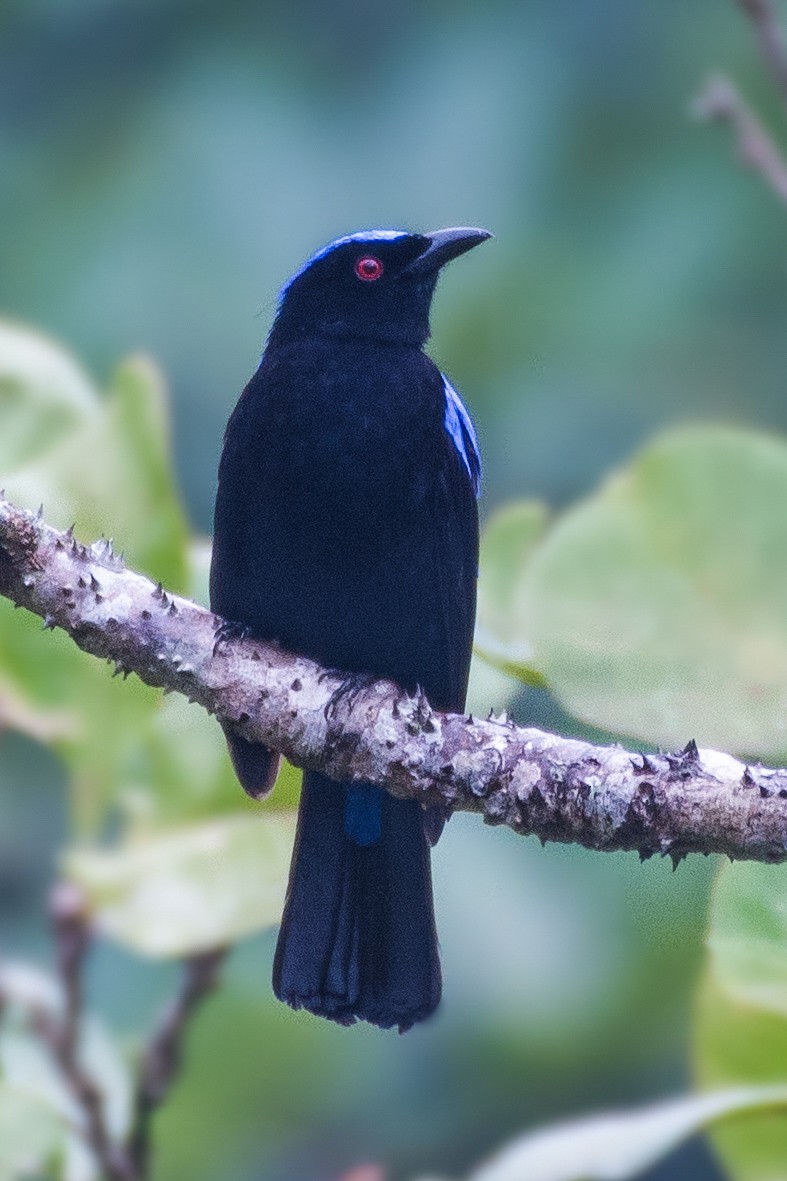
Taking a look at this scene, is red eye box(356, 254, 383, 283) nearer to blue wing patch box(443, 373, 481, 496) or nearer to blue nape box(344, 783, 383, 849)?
blue wing patch box(443, 373, 481, 496)

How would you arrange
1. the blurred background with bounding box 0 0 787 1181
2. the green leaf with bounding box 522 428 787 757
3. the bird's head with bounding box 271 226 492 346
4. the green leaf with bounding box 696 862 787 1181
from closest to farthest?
the green leaf with bounding box 696 862 787 1181 → the green leaf with bounding box 522 428 787 757 → the bird's head with bounding box 271 226 492 346 → the blurred background with bounding box 0 0 787 1181

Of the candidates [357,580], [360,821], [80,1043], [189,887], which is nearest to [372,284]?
[357,580]

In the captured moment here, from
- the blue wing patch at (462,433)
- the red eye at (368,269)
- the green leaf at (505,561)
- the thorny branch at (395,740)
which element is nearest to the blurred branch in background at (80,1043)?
the thorny branch at (395,740)

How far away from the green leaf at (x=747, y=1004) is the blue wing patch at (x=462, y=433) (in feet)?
3.30

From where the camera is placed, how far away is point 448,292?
5.34 m

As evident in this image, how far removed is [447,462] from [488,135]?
2.60 metres

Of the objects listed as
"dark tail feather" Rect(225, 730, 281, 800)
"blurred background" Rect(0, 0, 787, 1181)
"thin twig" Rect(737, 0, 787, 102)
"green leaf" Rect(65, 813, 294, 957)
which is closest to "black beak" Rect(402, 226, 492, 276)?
"thin twig" Rect(737, 0, 787, 102)

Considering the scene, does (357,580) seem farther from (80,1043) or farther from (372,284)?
(80,1043)

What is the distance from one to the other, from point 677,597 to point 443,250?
108cm

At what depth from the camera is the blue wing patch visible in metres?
3.08

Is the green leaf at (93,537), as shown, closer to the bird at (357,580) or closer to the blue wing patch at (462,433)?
the bird at (357,580)

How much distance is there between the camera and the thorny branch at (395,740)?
220 cm

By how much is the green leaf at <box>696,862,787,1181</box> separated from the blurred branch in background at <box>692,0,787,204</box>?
4.05 feet

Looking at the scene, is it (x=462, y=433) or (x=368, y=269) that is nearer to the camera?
(x=462, y=433)
